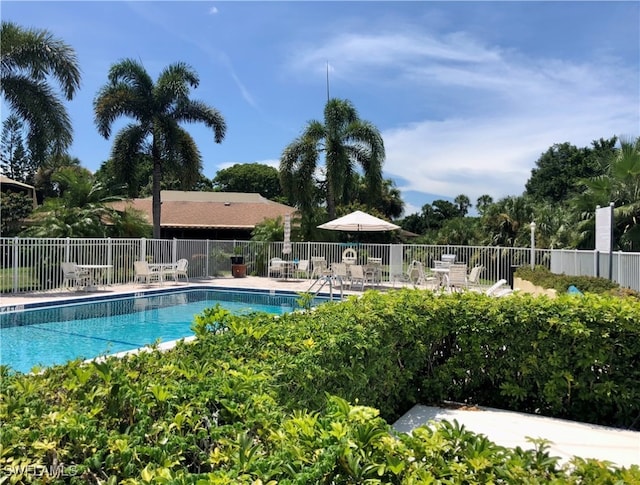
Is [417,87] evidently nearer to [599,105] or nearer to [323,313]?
[599,105]

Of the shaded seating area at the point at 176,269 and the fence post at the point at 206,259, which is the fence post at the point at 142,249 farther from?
the fence post at the point at 206,259

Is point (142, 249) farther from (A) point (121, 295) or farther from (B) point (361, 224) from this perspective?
(B) point (361, 224)

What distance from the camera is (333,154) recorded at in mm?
22922

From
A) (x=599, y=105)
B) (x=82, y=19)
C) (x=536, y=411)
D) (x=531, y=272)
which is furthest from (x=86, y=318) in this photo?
(x=599, y=105)

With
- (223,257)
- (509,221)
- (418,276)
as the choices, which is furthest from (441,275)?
(509,221)

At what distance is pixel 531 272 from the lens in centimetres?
1331

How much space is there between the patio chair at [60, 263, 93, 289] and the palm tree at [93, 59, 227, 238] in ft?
20.6

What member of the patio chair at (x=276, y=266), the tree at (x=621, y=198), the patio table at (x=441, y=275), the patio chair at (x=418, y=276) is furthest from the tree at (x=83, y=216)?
the tree at (x=621, y=198)

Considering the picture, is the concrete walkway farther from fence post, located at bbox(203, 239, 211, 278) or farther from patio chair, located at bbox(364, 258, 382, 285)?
fence post, located at bbox(203, 239, 211, 278)

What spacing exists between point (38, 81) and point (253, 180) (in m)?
44.3

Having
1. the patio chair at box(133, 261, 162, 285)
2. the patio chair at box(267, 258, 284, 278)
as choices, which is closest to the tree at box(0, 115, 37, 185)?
the patio chair at box(133, 261, 162, 285)

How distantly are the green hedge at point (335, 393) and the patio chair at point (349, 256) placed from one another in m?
13.0

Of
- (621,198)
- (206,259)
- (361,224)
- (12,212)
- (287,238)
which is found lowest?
(206,259)

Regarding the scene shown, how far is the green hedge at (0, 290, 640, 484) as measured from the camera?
5.16ft
